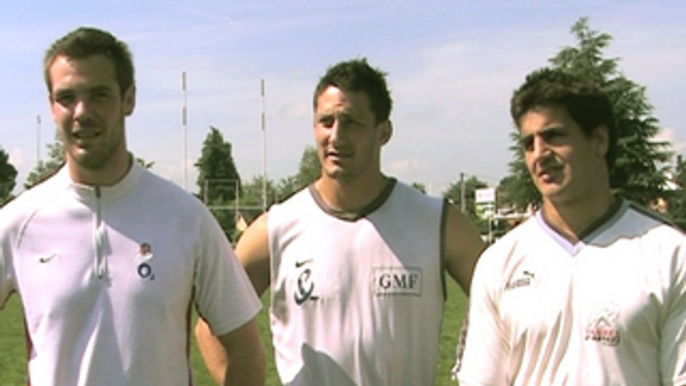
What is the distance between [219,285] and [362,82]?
3.84 ft

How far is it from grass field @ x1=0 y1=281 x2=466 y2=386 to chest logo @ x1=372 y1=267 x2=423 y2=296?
3.96 meters

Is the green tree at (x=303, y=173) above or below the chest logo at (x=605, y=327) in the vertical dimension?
above

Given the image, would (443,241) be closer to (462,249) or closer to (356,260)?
(462,249)

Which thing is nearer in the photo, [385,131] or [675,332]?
[675,332]

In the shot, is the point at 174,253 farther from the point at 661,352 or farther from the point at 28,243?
the point at 661,352

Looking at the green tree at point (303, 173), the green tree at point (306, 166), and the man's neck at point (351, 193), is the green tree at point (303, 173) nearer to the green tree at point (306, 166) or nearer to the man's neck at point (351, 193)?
the green tree at point (306, 166)

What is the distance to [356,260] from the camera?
4043 millimetres

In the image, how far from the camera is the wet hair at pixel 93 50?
10.8 feet

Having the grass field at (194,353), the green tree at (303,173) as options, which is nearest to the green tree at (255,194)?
the green tree at (303,173)

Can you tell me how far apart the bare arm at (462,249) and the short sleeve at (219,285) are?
3.31ft

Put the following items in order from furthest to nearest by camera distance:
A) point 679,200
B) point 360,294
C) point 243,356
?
point 679,200 < point 360,294 < point 243,356

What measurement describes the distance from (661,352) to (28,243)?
84.9 inches

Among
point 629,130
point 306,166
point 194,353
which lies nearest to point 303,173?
point 306,166

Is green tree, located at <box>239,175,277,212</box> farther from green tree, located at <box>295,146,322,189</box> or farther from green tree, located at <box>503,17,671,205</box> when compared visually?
green tree, located at <box>503,17,671,205</box>
